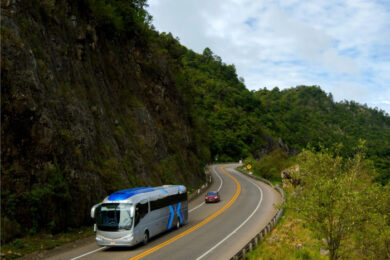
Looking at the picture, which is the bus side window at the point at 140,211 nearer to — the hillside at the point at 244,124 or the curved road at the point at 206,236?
the curved road at the point at 206,236

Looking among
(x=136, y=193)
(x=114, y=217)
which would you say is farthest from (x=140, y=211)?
(x=114, y=217)

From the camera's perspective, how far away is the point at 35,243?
16.4m

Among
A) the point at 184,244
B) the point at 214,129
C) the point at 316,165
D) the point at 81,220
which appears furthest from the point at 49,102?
the point at 214,129

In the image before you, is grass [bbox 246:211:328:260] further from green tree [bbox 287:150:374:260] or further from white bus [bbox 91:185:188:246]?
white bus [bbox 91:185:188:246]

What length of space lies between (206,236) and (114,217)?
627cm

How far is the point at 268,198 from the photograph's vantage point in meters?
40.2

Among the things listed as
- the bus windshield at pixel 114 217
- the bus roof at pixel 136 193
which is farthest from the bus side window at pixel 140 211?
the bus roof at pixel 136 193

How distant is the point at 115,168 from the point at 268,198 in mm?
20821

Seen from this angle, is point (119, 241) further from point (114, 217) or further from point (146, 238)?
point (146, 238)

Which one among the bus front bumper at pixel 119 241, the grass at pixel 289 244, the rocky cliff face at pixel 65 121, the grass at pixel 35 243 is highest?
the rocky cliff face at pixel 65 121

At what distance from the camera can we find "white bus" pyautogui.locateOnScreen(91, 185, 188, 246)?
57.2 feet

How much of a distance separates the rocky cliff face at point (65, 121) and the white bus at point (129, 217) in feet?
8.52

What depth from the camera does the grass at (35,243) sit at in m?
15.0

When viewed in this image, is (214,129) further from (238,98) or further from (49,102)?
(49,102)
